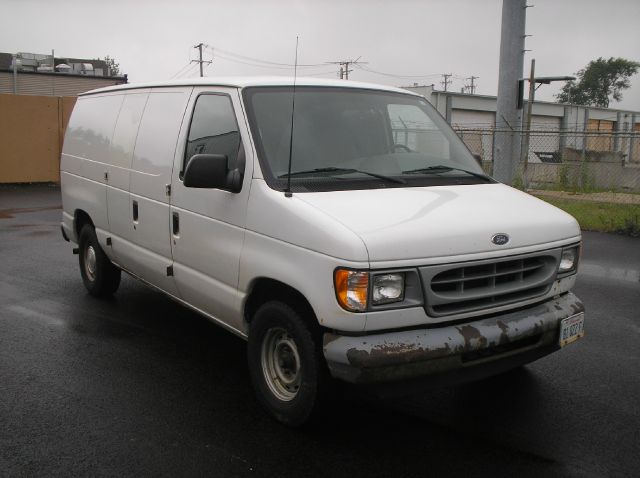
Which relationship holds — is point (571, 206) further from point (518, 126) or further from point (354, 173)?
point (354, 173)

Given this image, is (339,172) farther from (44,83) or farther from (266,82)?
(44,83)

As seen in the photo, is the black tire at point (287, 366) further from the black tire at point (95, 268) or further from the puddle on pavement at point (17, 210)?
the puddle on pavement at point (17, 210)

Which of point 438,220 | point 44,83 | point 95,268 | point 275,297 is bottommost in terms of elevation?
point 95,268

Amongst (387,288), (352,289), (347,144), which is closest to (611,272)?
(347,144)

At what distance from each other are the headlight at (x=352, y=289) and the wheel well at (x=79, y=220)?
4.28 m

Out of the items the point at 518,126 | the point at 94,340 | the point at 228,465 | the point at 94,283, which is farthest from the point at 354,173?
the point at 518,126

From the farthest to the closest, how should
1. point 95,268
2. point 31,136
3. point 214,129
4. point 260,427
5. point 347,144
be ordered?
point 31,136
point 95,268
point 214,129
point 347,144
point 260,427

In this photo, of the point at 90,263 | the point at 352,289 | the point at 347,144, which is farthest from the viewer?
the point at 90,263

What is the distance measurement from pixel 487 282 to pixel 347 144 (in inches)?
54.7

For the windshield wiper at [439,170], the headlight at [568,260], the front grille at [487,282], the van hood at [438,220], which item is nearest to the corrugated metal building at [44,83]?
the windshield wiper at [439,170]

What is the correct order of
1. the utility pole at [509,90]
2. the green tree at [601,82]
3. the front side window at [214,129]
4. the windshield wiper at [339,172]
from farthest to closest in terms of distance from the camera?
the green tree at [601,82] → the utility pole at [509,90] → the front side window at [214,129] → the windshield wiper at [339,172]

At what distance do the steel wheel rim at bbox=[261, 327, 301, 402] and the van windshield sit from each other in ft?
2.99

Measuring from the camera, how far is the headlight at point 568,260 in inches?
163

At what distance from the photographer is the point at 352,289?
11.1 feet
